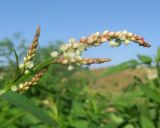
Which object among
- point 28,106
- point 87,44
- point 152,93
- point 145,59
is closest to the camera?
point 28,106

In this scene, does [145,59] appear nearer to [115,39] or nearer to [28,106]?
[115,39]

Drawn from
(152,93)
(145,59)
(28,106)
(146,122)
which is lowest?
(28,106)

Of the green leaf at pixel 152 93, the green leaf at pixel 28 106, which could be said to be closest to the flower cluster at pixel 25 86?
the green leaf at pixel 28 106

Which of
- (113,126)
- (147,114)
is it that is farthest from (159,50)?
(113,126)

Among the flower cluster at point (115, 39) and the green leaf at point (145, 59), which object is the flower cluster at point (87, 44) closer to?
the flower cluster at point (115, 39)

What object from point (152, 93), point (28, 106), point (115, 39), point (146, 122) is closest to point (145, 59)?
point (152, 93)

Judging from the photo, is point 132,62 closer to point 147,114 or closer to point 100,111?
point 147,114
